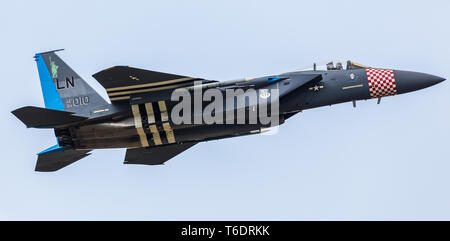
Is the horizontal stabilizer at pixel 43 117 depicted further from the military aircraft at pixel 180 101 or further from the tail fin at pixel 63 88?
the tail fin at pixel 63 88

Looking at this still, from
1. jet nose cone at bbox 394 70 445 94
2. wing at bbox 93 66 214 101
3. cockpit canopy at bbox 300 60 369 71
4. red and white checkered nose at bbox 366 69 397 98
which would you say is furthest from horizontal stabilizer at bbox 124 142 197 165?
jet nose cone at bbox 394 70 445 94

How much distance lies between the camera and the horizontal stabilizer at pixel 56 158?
81.6 ft

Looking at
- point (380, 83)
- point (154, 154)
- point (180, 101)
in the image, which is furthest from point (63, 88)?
point (380, 83)

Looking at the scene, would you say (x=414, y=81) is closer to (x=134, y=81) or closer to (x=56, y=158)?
(x=134, y=81)

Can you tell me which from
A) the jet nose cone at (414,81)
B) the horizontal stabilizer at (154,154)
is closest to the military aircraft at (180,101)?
the jet nose cone at (414,81)

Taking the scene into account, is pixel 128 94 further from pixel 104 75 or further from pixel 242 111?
pixel 242 111


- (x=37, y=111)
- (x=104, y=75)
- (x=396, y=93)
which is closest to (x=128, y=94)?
(x=104, y=75)


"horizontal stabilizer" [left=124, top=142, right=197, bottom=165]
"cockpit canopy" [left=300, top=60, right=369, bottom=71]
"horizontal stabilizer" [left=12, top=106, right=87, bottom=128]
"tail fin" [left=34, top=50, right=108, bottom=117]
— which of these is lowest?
"horizontal stabilizer" [left=124, top=142, right=197, bottom=165]

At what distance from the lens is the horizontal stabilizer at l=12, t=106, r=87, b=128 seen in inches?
903

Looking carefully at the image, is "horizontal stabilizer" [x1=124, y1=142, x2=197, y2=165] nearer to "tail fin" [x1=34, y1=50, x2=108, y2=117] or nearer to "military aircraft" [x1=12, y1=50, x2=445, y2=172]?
"military aircraft" [x1=12, y1=50, x2=445, y2=172]

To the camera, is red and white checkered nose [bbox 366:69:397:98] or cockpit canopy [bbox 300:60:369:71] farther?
cockpit canopy [bbox 300:60:369:71]

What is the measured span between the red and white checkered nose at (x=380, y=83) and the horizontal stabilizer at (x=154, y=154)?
6.11m

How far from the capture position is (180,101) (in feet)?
76.6

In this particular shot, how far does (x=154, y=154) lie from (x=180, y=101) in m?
3.29
